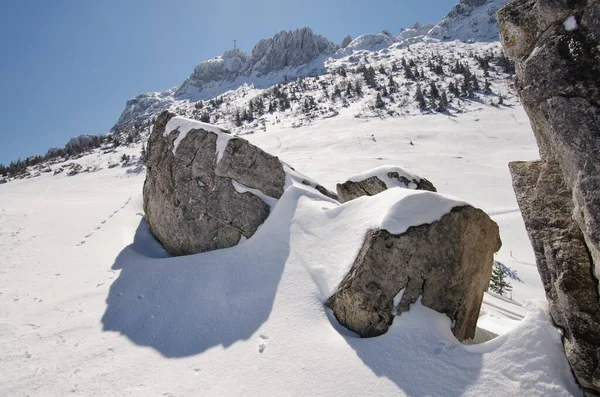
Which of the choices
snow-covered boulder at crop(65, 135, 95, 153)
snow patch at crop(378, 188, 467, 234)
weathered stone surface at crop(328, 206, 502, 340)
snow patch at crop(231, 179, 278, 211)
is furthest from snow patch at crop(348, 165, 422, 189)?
snow-covered boulder at crop(65, 135, 95, 153)

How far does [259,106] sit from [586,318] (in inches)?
2114

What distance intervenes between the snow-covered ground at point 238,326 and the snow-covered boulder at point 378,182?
2.16 m

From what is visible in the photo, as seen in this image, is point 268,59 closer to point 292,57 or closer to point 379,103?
point 292,57

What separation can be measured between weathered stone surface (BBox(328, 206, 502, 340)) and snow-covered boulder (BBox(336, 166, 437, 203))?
396cm

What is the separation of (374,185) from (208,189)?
4.21 m

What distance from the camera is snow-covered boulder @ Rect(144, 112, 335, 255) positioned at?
292 inches

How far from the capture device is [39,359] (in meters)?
4.37

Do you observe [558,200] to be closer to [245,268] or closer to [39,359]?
[245,268]

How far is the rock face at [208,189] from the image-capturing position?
7418 millimetres

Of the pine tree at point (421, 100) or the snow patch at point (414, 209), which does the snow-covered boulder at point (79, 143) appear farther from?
the snow patch at point (414, 209)

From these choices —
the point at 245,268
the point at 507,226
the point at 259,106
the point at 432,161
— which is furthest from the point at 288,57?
the point at 245,268

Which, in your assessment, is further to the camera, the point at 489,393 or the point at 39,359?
the point at 39,359

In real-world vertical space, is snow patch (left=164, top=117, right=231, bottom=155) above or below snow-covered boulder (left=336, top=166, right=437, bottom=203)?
above

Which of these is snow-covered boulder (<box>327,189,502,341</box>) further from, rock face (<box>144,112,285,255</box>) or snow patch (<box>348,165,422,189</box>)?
snow patch (<box>348,165,422,189</box>)
